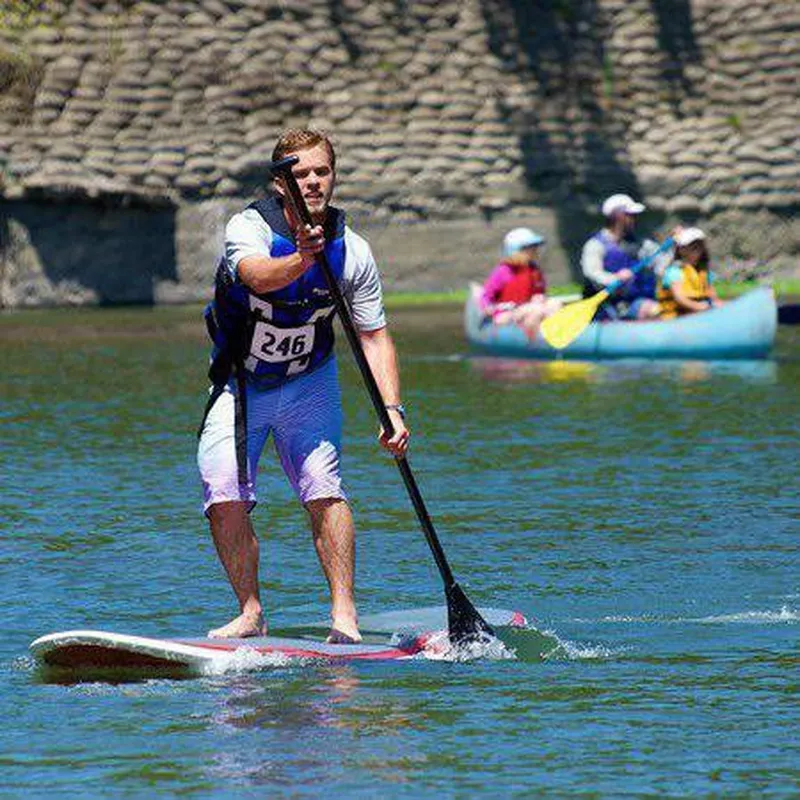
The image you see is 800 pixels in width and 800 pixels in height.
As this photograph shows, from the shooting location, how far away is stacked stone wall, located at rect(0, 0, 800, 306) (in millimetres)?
30469

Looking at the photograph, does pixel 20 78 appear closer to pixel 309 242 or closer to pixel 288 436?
pixel 288 436

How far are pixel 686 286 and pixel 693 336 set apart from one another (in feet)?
2.01

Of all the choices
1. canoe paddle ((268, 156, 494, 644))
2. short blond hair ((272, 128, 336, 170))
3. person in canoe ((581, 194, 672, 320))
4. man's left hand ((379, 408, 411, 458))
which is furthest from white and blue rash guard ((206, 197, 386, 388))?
person in canoe ((581, 194, 672, 320))

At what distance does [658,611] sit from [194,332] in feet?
53.3

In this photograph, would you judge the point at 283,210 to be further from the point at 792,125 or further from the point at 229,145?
the point at 792,125

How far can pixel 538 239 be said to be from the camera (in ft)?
71.4

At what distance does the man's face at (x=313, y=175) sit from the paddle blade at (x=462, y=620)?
1266 mm

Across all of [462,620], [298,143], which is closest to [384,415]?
[462,620]

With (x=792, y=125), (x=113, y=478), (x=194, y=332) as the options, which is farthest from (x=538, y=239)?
(x=792, y=125)

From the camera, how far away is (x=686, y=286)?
20969 millimetres

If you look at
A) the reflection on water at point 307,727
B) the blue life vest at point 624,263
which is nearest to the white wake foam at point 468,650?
the reflection on water at point 307,727

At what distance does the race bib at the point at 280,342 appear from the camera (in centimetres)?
815

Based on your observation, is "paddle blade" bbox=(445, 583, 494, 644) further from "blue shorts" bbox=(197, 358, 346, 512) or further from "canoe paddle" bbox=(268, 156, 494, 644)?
"blue shorts" bbox=(197, 358, 346, 512)

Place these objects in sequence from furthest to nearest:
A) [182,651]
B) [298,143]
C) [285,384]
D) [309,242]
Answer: [285,384] < [298,143] < [309,242] < [182,651]
